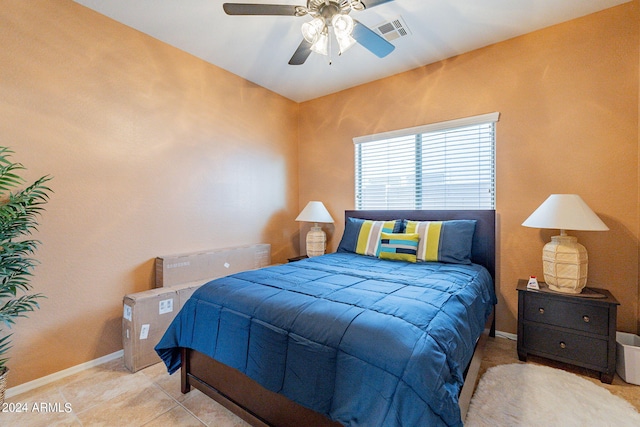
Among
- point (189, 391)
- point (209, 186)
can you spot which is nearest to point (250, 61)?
point (209, 186)

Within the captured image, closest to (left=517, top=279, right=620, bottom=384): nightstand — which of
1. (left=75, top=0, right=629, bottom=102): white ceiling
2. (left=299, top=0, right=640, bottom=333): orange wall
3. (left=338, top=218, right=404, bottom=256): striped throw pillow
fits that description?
(left=299, top=0, right=640, bottom=333): orange wall

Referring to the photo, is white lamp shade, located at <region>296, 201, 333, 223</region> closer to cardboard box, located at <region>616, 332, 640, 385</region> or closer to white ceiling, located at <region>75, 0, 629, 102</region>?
white ceiling, located at <region>75, 0, 629, 102</region>

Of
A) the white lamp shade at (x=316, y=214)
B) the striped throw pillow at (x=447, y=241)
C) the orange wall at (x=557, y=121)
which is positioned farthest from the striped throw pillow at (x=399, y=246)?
the white lamp shade at (x=316, y=214)

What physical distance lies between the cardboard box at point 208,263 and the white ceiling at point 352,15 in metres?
2.05

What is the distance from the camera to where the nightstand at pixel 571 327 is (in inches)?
77.4

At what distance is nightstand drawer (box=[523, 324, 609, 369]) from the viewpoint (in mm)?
1991

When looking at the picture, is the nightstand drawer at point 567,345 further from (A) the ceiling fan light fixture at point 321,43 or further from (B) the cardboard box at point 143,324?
(B) the cardboard box at point 143,324

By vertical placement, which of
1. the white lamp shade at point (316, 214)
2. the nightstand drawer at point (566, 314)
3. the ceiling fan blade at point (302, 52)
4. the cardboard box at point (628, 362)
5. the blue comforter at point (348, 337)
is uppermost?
the ceiling fan blade at point (302, 52)

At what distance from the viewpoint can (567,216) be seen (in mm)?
2076

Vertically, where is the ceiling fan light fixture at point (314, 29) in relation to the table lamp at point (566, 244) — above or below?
above

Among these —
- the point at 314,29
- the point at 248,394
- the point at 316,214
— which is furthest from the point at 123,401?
the point at 314,29

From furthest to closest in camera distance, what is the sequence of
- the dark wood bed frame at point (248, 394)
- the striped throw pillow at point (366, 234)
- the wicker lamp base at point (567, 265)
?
the striped throw pillow at point (366, 234)
the wicker lamp base at point (567, 265)
the dark wood bed frame at point (248, 394)

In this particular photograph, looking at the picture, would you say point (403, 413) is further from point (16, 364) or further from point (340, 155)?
point (340, 155)

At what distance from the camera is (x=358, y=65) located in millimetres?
3148
